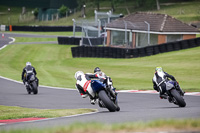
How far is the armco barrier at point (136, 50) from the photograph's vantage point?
33219 mm

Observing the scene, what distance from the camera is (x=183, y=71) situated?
84.6 feet

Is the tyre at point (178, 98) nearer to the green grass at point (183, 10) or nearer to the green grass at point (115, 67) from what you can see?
the green grass at point (115, 67)

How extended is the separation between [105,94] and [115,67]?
62.9 ft

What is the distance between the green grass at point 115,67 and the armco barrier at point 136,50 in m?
0.53

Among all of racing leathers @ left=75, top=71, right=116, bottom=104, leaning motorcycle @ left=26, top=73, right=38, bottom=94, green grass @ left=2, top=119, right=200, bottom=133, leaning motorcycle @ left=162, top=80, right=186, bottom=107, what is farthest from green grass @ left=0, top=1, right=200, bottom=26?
green grass @ left=2, top=119, right=200, bottom=133

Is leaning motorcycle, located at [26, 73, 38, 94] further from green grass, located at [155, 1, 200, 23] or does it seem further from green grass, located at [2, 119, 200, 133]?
green grass, located at [155, 1, 200, 23]

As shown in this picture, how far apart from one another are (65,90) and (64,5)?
2932 inches

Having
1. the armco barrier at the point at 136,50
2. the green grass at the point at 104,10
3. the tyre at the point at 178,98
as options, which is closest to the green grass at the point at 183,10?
the green grass at the point at 104,10

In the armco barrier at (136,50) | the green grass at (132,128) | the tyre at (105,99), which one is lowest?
the armco barrier at (136,50)

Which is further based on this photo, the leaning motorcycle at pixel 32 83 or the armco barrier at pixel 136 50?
the armco barrier at pixel 136 50

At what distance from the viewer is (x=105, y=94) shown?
417 inches

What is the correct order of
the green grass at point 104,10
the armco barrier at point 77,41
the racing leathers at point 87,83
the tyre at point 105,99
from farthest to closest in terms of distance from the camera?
the green grass at point 104,10 → the armco barrier at point 77,41 → the racing leathers at point 87,83 → the tyre at point 105,99

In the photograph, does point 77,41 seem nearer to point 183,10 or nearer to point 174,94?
point 183,10

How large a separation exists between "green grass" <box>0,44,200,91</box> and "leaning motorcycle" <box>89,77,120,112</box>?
8.75 m
